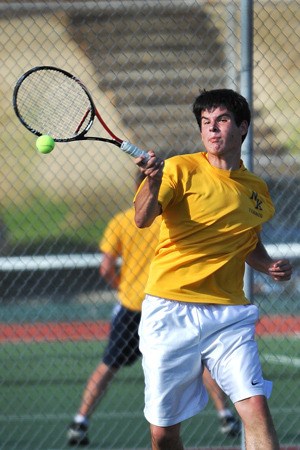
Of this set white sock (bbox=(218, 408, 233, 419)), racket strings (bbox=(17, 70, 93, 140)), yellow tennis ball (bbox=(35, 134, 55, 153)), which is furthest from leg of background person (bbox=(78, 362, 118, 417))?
yellow tennis ball (bbox=(35, 134, 55, 153))

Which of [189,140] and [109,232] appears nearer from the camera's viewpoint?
[109,232]

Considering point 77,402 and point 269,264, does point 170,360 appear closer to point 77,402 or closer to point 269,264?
point 269,264

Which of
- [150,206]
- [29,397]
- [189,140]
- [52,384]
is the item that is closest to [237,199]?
[150,206]

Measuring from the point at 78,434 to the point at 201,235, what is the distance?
6.78 feet

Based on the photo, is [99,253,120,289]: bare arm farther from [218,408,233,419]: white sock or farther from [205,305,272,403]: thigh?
[205,305,272,403]: thigh

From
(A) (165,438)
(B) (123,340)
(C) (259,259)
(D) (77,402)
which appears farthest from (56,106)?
(D) (77,402)

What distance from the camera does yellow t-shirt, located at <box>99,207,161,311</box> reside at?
5.84 m

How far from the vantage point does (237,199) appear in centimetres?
419

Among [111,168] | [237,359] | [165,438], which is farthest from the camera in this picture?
[111,168]

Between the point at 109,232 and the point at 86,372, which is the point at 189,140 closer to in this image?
the point at 86,372

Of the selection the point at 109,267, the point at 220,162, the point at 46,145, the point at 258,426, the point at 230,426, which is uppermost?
the point at 46,145

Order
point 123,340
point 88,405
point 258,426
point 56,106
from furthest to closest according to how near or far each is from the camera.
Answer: point 123,340, point 88,405, point 56,106, point 258,426

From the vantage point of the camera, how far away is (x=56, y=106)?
477 cm

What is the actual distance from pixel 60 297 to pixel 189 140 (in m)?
2.39
